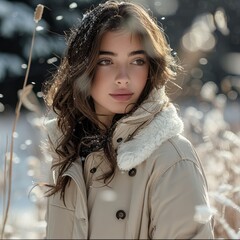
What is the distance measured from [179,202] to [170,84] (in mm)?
1908

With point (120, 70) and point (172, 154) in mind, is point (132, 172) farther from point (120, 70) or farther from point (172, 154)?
point (120, 70)

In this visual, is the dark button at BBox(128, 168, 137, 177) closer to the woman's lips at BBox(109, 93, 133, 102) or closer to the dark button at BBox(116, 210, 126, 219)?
the dark button at BBox(116, 210, 126, 219)

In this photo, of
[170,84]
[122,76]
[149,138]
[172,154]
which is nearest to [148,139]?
[149,138]

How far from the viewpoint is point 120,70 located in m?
2.45

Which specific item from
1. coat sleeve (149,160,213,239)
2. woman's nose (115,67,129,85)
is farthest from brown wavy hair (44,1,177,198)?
coat sleeve (149,160,213,239)

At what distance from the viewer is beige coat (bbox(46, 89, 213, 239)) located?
219 cm

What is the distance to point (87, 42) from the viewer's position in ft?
8.46

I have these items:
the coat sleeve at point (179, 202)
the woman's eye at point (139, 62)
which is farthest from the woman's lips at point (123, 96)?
the coat sleeve at point (179, 202)

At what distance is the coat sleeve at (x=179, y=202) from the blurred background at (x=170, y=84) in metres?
0.10

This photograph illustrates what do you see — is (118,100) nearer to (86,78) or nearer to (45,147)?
(86,78)

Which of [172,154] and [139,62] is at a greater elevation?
[139,62]

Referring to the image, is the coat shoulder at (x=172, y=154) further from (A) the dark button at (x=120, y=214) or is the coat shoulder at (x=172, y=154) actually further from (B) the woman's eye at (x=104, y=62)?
(B) the woman's eye at (x=104, y=62)

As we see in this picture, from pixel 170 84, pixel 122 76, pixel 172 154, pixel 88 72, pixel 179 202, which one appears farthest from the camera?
pixel 170 84

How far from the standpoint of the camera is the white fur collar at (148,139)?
2.33 m
